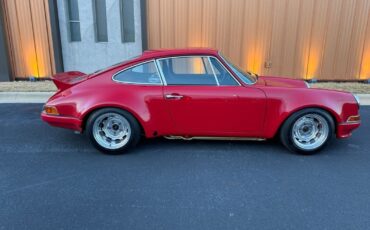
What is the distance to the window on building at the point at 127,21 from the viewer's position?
7684mm

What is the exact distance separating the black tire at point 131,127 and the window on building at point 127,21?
4.67 metres

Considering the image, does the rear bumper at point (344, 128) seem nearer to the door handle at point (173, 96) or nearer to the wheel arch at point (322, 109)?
the wheel arch at point (322, 109)

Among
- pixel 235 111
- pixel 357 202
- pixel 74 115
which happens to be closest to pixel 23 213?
pixel 74 115

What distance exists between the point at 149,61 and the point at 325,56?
579 centimetres

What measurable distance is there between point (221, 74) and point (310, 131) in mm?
1361

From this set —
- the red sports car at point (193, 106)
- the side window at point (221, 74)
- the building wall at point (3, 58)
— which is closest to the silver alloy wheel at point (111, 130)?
the red sports car at point (193, 106)

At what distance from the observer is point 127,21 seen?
782 centimetres

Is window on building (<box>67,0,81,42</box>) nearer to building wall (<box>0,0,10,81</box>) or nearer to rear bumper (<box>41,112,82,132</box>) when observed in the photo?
building wall (<box>0,0,10,81</box>)

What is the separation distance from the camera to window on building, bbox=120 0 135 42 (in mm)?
7684

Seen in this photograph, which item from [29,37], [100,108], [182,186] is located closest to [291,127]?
[182,186]

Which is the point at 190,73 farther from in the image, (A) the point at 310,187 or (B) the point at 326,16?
(B) the point at 326,16

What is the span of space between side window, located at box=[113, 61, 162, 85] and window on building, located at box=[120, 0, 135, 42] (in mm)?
4399

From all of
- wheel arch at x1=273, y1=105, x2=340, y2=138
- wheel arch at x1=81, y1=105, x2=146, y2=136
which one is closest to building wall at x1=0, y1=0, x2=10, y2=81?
wheel arch at x1=81, y1=105, x2=146, y2=136

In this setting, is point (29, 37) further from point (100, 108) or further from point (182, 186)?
point (182, 186)
